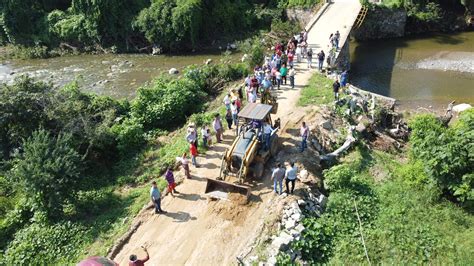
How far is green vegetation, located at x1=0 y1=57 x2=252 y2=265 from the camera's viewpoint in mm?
14641

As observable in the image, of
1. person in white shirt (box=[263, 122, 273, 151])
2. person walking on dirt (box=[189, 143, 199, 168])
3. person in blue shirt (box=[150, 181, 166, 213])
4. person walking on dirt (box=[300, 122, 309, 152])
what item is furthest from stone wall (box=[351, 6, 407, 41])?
person in blue shirt (box=[150, 181, 166, 213])

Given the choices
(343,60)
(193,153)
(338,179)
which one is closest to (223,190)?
(193,153)

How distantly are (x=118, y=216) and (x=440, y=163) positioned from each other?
11.2 meters

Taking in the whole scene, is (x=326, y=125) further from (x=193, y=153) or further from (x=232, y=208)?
(x=232, y=208)

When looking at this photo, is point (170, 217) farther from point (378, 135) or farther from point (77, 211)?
point (378, 135)

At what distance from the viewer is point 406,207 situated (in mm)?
14750

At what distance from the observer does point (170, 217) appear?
A: 14422 mm

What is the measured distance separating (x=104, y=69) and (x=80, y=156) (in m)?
18.7

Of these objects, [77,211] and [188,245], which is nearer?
[188,245]

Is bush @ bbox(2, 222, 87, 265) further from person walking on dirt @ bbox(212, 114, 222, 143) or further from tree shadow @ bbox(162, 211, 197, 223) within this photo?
person walking on dirt @ bbox(212, 114, 222, 143)

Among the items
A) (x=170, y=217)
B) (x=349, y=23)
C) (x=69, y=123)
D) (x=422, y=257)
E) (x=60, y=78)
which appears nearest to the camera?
(x=422, y=257)

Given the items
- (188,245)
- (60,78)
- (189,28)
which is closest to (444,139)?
(188,245)

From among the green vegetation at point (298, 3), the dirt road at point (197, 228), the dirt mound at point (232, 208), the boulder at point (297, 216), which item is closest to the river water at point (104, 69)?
the green vegetation at point (298, 3)

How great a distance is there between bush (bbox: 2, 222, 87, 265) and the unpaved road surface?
1877 mm
